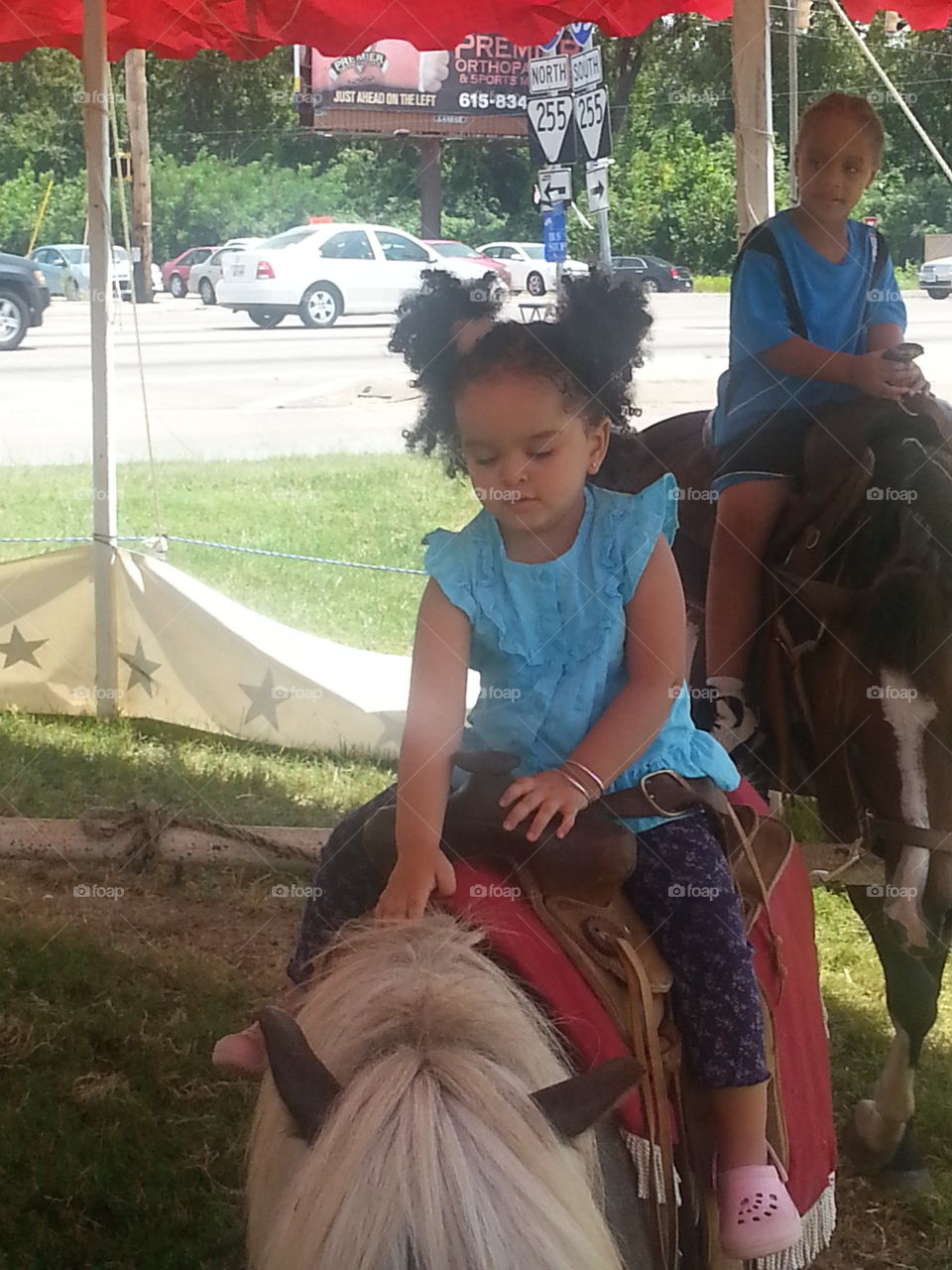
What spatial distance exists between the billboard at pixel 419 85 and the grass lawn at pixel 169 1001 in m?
2.15

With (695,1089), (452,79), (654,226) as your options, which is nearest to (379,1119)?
(695,1089)

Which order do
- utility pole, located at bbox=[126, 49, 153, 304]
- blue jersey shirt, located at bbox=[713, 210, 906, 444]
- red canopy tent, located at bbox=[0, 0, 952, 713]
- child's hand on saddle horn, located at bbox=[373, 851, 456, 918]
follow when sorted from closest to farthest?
child's hand on saddle horn, located at bbox=[373, 851, 456, 918] < blue jersey shirt, located at bbox=[713, 210, 906, 444] < red canopy tent, located at bbox=[0, 0, 952, 713] < utility pole, located at bbox=[126, 49, 153, 304]

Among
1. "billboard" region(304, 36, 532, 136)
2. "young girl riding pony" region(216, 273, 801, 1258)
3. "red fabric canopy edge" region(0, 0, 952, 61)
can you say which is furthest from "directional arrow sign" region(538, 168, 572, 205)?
"young girl riding pony" region(216, 273, 801, 1258)

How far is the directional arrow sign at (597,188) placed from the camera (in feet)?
13.0

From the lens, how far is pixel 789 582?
2.79 m

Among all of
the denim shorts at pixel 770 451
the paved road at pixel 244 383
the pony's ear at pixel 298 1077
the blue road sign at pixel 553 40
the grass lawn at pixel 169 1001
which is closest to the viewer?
the pony's ear at pixel 298 1077

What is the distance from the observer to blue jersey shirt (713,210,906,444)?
10.0 ft

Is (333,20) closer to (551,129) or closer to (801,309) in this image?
(551,129)

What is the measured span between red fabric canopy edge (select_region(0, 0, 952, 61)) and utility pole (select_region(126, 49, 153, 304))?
395 mm

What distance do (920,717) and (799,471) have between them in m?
0.71

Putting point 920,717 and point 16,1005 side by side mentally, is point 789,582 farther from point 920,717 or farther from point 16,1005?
point 16,1005

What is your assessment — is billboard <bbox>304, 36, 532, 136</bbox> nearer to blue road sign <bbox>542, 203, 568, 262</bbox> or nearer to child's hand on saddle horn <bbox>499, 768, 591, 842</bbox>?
blue road sign <bbox>542, 203, 568, 262</bbox>

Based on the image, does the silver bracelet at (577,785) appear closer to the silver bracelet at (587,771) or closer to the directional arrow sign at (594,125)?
the silver bracelet at (587,771)

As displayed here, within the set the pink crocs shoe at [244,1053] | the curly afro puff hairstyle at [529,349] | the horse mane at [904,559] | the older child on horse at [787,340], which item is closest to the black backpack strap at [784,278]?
the older child on horse at [787,340]
